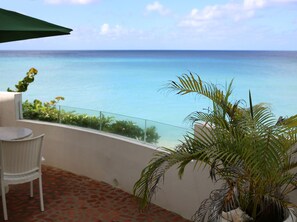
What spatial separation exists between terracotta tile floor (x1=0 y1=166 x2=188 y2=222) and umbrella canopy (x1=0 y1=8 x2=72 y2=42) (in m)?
2.11

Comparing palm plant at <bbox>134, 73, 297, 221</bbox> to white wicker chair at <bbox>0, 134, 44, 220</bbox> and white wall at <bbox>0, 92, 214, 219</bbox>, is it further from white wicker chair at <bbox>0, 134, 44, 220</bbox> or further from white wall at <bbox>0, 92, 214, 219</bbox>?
white wicker chair at <bbox>0, 134, 44, 220</bbox>

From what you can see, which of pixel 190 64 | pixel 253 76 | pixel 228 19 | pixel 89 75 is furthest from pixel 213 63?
pixel 89 75

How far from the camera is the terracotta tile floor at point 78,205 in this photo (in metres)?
4.10

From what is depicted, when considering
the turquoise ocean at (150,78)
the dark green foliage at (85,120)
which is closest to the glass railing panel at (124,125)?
the dark green foliage at (85,120)

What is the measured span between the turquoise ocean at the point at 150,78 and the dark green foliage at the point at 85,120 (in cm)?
1264

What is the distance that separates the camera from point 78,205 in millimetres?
4398

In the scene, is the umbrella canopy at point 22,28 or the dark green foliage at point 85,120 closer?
the umbrella canopy at point 22,28

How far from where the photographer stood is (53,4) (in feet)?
109

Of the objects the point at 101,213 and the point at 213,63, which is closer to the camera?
the point at 101,213

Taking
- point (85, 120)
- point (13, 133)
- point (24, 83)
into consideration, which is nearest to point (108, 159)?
point (85, 120)

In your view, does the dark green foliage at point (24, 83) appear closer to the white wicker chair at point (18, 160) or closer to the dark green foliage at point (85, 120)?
the dark green foliage at point (85, 120)

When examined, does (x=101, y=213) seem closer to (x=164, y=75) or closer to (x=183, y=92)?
(x=183, y=92)

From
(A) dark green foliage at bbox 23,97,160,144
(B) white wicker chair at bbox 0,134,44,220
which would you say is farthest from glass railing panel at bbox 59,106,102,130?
(B) white wicker chair at bbox 0,134,44,220

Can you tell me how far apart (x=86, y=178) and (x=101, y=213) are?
1196 mm
